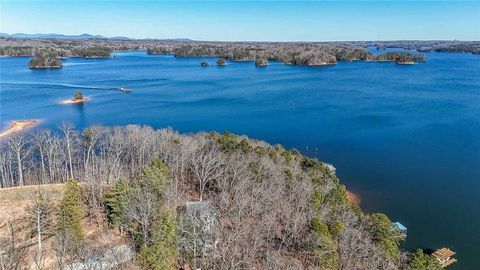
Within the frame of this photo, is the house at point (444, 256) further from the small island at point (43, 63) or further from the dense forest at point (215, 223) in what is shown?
the small island at point (43, 63)

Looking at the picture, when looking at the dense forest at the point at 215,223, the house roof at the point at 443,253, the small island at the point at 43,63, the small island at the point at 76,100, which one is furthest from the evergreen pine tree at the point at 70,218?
the small island at the point at 43,63

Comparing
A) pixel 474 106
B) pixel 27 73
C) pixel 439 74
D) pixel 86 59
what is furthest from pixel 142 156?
pixel 86 59

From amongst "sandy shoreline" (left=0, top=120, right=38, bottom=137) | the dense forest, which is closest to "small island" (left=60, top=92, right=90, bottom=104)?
"sandy shoreline" (left=0, top=120, right=38, bottom=137)

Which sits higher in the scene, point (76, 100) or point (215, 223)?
point (76, 100)

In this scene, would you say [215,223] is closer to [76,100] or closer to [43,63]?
[76,100]

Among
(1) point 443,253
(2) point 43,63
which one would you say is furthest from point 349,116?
(2) point 43,63

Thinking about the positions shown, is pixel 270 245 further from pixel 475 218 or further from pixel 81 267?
pixel 475 218
